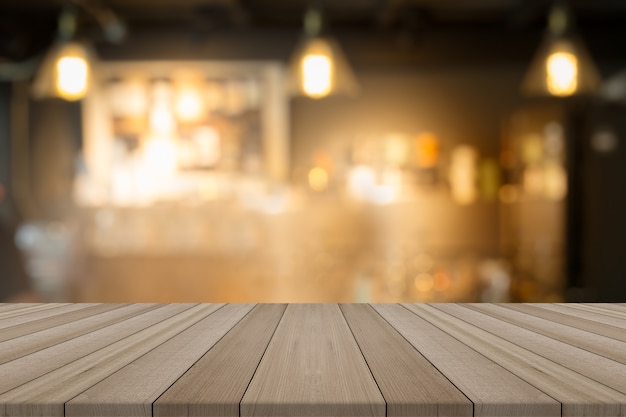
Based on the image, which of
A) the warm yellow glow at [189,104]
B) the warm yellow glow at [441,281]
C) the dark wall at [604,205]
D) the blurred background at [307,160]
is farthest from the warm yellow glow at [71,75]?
the dark wall at [604,205]

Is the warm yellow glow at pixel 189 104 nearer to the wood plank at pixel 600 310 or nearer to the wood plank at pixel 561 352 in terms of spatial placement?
the wood plank at pixel 600 310

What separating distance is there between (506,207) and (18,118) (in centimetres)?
415

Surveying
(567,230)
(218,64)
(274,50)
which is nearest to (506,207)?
(567,230)

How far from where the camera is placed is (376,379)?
84 cm

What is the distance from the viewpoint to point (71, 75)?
12.7 feet

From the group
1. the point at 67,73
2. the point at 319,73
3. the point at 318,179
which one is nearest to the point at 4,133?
the point at 67,73

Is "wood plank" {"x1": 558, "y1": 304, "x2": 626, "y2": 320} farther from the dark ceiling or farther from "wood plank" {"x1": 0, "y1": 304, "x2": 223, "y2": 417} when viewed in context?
the dark ceiling

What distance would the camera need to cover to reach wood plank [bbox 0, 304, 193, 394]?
859 millimetres

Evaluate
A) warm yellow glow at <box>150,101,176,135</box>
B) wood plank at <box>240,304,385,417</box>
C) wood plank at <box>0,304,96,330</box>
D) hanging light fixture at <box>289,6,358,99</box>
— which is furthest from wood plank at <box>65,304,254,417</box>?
warm yellow glow at <box>150,101,176,135</box>

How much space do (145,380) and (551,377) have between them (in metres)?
0.52

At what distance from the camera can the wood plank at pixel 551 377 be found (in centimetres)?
75

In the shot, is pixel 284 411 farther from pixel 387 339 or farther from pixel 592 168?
pixel 592 168

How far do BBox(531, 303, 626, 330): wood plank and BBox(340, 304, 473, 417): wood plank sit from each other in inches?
17.5

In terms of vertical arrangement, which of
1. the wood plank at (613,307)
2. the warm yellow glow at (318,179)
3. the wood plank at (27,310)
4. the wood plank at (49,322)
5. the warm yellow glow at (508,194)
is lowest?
the wood plank at (613,307)
